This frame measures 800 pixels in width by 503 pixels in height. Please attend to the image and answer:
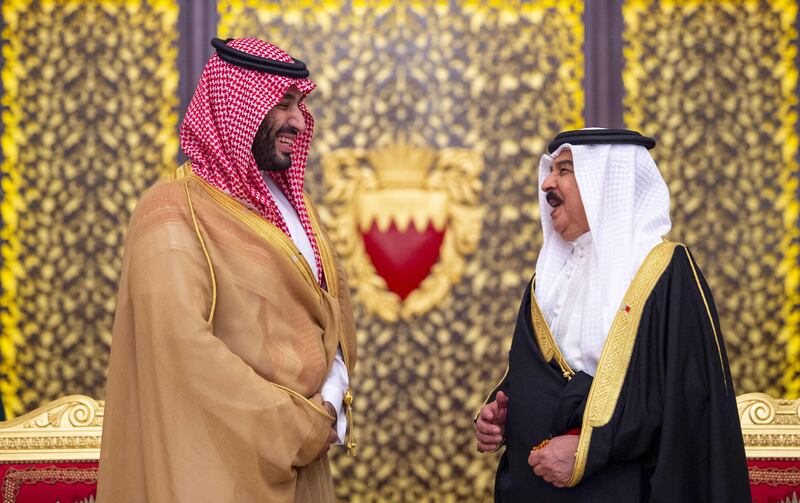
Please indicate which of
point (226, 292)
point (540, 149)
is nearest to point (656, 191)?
point (226, 292)

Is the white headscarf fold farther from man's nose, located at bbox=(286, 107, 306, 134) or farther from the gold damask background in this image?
the gold damask background

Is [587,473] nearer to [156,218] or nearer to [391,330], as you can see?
[156,218]

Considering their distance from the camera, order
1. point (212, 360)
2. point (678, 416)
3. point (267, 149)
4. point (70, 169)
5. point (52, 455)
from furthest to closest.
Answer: point (70, 169) → point (52, 455) → point (267, 149) → point (678, 416) → point (212, 360)

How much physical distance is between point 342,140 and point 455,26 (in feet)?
2.14

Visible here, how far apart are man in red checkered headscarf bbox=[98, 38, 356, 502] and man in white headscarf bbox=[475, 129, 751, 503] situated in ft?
1.53

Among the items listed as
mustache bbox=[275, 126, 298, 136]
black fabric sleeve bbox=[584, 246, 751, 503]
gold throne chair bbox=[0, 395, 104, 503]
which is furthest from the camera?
gold throne chair bbox=[0, 395, 104, 503]

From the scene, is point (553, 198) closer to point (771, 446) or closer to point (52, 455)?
point (771, 446)

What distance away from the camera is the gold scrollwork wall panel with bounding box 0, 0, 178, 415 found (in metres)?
3.60

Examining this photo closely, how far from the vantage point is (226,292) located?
6.54ft

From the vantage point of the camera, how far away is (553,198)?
2.37m

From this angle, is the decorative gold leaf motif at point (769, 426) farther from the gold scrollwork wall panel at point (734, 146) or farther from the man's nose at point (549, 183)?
the man's nose at point (549, 183)

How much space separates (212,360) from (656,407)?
0.98 metres

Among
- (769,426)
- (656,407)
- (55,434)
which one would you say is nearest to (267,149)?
(656,407)

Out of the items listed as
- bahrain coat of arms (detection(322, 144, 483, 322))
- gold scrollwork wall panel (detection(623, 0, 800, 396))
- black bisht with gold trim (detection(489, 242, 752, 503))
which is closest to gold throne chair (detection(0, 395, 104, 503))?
bahrain coat of arms (detection(322, 144, 483, 322))
